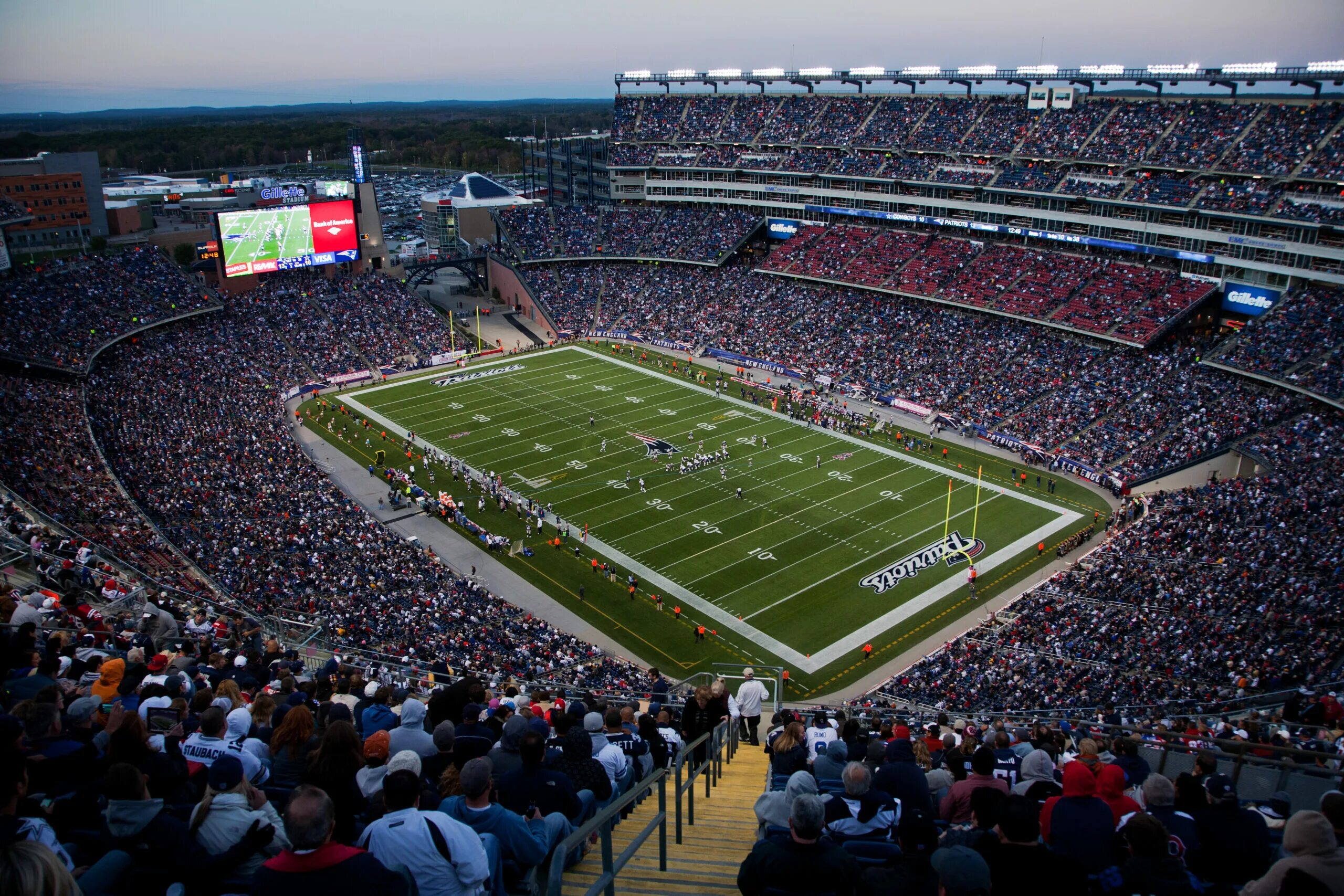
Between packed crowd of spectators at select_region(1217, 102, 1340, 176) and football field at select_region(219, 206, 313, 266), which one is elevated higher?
packed crowd of spectators at select_region(1217, 102, 1340, 176)

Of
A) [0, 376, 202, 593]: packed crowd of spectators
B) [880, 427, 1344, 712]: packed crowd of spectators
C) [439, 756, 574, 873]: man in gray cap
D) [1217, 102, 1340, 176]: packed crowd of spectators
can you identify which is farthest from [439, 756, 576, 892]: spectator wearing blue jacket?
[1217, 102, 1340, 176]: packed crowd of spectators

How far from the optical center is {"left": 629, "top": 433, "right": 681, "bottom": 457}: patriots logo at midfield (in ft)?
140

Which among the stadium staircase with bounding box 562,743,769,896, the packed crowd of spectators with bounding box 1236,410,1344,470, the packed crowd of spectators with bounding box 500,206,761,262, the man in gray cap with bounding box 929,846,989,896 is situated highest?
the packed crowd of spectators with bounding box 500,206,761,262

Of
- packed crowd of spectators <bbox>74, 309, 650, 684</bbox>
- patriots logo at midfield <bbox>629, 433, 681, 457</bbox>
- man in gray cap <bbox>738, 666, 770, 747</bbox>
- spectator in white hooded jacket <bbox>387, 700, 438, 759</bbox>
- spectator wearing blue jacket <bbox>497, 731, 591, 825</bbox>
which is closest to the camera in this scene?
spectator wearing blue jacket <bbox>497, 731, 591, 825</bbox>

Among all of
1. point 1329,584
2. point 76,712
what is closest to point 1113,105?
point 1329,584

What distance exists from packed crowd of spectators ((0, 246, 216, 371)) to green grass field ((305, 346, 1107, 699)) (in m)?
10.3

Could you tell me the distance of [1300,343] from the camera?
127 ft

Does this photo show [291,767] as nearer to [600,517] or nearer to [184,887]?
[184,887]

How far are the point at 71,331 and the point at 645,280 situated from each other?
37.7 meters

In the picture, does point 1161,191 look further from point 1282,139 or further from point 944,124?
point 944,124

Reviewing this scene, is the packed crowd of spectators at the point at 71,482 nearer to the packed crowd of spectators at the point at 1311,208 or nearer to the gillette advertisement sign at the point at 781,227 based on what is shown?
the packed crowd of spectators at the point at 1311,208

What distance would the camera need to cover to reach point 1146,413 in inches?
1583

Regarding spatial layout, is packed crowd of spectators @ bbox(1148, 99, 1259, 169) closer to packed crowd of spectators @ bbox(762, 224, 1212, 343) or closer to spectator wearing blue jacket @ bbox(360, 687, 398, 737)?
packed crowd of spectators @ bbox(762, 224, 1212, 343)

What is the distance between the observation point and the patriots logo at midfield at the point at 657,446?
42531mm
